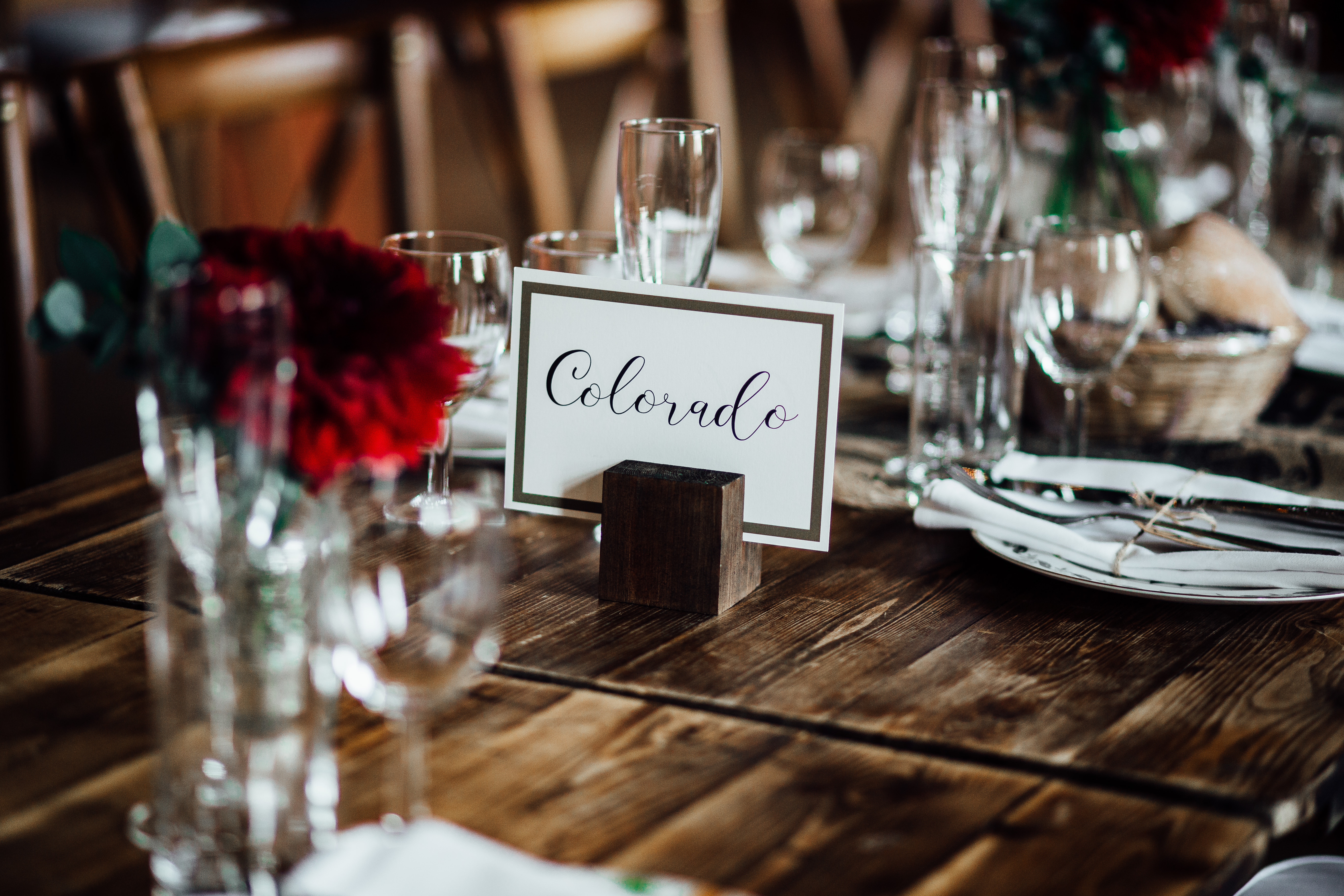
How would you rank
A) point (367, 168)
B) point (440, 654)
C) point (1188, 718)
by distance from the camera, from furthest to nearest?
1. point (367, 168)
2. point (1188, 718)
3. point (440, 654)

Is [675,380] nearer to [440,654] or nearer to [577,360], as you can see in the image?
[577,360]

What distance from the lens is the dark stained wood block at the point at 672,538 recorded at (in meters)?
0.87

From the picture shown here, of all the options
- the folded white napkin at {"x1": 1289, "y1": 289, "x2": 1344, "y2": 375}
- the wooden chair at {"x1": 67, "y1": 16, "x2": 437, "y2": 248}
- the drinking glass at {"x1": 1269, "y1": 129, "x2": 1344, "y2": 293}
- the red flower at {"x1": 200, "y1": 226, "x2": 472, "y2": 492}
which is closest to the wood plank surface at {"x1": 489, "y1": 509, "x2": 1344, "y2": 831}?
the red flower at {"x1": 200, "y1": 226, "x2": 472, "y2": 492}

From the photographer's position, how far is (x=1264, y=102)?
1.81 metres

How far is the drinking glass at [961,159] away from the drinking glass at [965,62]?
295 mm

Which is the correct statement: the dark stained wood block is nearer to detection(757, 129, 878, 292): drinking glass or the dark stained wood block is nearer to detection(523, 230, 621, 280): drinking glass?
detection(523, 230, 621, 280): drinking glass

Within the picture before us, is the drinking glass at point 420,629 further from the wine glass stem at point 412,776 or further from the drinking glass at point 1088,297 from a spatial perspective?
the drinking glass at point 1088,297

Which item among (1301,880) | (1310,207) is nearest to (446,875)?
(1301,880)

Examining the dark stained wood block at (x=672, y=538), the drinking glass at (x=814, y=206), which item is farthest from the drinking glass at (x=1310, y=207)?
the dark stained wood block at (x=672, y=538)

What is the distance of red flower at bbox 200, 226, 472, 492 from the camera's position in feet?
2.03

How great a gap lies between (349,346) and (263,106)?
1422 millimetres

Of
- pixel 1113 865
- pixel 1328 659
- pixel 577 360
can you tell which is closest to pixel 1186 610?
pixel 1328 659

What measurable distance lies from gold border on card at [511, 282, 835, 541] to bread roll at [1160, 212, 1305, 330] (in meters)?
0.55

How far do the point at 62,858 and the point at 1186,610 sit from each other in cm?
68
